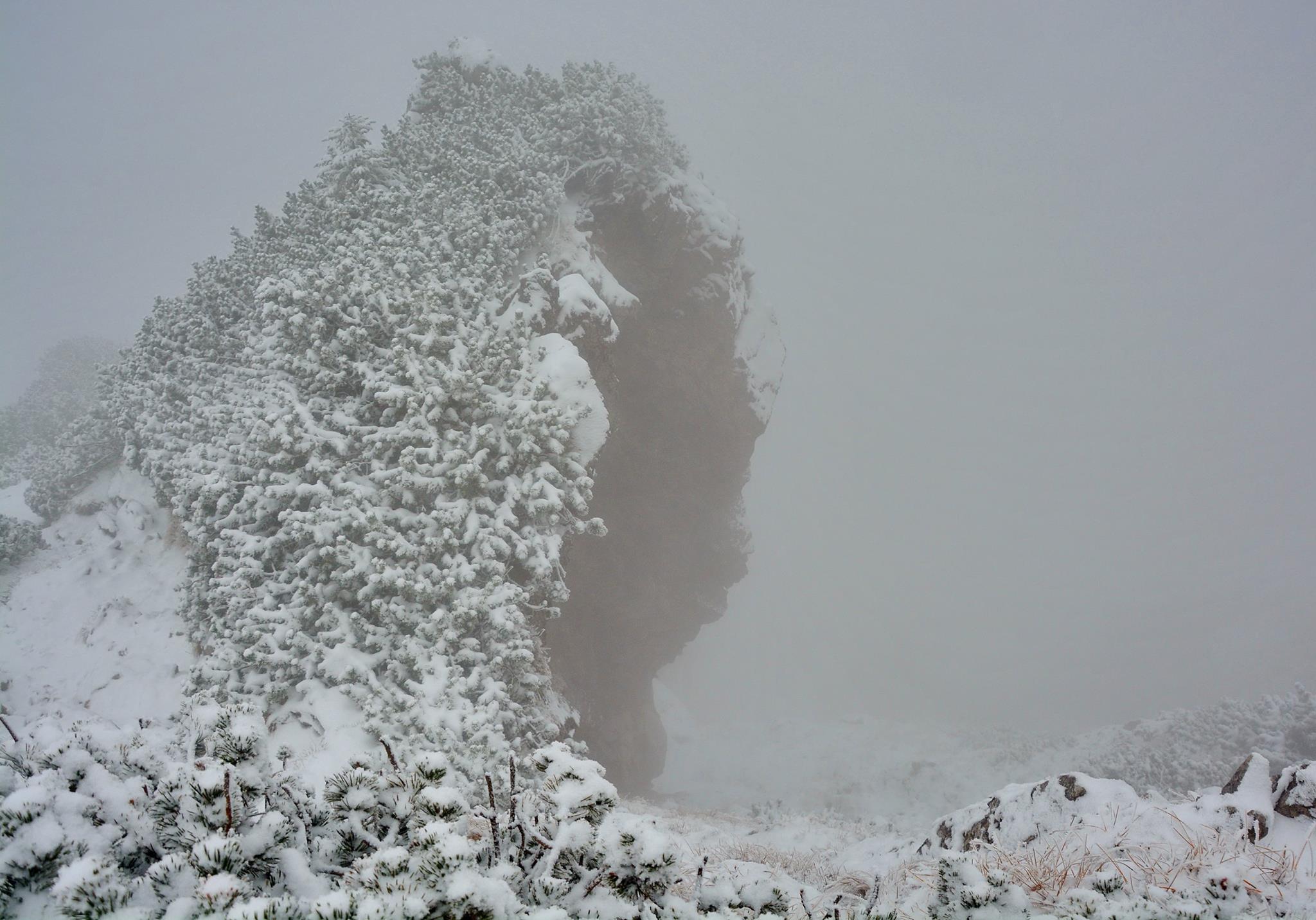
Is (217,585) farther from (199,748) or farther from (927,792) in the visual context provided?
(927,792)

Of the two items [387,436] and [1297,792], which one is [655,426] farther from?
[1297,792]

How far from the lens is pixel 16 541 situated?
1418cm

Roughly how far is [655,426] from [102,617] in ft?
46.7

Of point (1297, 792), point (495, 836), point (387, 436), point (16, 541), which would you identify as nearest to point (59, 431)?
point (16, 541)

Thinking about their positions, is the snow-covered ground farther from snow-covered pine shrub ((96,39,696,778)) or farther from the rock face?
the rock face

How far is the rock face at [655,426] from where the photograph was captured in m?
16.5

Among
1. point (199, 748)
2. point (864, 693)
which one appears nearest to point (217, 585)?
point (199, 748)

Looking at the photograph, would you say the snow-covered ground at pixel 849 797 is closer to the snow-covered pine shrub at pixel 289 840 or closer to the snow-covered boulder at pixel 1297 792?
the snow-covered boulder at pixel 1297 792

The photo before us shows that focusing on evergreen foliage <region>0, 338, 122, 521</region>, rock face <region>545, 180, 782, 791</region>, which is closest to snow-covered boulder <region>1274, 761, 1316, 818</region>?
rock face <region>545, 180, 782, 791</region>

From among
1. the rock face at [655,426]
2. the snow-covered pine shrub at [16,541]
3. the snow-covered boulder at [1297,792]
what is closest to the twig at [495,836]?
the snow-covered boulder at [1297,792]

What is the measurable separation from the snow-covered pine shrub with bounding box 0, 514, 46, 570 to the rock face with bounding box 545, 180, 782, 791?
14.0 m

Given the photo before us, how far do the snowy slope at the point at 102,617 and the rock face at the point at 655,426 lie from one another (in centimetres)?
855

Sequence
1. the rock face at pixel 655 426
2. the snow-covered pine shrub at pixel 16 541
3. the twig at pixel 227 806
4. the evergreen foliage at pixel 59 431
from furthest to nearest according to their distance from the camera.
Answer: the rock face at pixel 655 426
the evergreen foliage at pixel 59 431
the snow-covered pine shrub at pixel 16 541
the twig at pixel 227 806

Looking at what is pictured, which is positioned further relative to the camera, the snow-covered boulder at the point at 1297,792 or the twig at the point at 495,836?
the snow-covered boulder at the point at 1297,792
